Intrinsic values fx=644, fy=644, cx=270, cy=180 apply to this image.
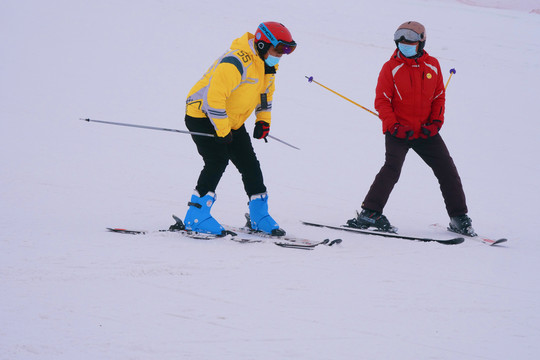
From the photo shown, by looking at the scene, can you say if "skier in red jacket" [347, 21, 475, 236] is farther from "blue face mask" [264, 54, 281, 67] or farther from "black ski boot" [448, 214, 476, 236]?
"blue face mask" [264, 54, 281, 67]

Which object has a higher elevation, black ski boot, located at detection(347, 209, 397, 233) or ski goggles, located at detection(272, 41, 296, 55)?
ski goggles, located at detection(272, 41, 296, 55)

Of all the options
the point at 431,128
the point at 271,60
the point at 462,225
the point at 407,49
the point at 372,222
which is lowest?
the point at 372,222

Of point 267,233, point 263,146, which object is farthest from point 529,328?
point 263,146

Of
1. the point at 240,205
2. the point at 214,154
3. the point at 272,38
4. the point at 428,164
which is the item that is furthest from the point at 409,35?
the point at 240,205

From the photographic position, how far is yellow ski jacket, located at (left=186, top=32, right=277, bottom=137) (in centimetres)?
467

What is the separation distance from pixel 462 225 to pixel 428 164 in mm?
605

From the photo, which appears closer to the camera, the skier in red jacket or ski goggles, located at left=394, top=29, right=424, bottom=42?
ski goggles, located at left=394, top=29, right=424, bottom=42

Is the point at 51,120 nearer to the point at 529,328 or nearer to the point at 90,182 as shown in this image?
the point at 90,182

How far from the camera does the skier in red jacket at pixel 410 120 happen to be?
543cm

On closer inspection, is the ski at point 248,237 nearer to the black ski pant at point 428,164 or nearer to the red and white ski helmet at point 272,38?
the black ski pant at point 428,164

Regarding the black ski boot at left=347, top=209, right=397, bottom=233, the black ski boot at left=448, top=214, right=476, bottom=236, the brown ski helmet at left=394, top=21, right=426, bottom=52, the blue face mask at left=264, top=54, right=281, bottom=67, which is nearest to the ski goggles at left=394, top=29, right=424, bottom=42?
the brown ski helmet at left=394, top=21, right=426, bottom=52

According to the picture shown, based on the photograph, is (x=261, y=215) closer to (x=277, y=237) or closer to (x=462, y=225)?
(x=277, y=237)

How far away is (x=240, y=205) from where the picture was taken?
6492 millimetres

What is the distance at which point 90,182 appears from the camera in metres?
6.76
